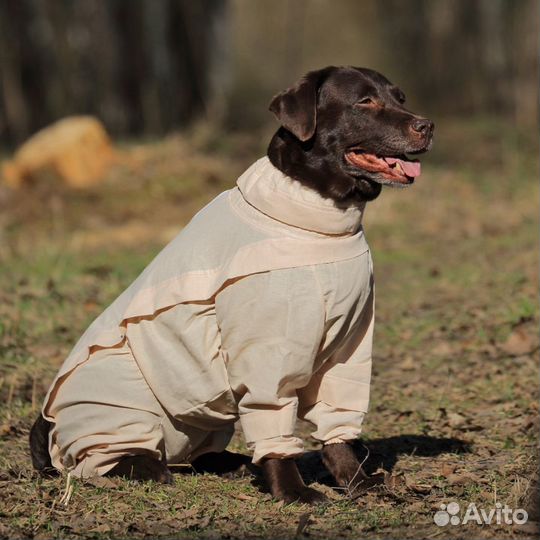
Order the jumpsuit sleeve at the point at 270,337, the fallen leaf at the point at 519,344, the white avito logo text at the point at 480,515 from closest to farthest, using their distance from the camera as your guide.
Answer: the white avito logo text at the point at 480,515 < the jumpsuit sleeve at the point at 270,337 < the fallen leaf at the point at 519,344

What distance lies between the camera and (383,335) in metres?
7.83

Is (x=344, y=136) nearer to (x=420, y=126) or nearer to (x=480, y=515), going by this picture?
(x=420, y=126)

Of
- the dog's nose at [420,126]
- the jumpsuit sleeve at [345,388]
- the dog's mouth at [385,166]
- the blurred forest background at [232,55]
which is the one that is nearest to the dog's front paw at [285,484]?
the jumpsuit sleeve at [345,388]

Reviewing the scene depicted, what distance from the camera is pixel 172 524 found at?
4.44 meters

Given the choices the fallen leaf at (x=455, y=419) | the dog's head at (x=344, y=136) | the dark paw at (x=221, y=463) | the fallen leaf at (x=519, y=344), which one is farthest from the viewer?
the fallen leaf at (x=519, y=344)

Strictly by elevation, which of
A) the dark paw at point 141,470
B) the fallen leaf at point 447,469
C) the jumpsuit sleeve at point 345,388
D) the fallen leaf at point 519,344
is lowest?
the fallen leaf at point 519,344

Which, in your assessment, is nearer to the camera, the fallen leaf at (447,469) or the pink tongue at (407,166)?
the pink tongue at (407,166)

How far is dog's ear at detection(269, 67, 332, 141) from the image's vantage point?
183 inches

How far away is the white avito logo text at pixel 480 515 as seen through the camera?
4.31 m

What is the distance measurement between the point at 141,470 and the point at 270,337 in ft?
3.10

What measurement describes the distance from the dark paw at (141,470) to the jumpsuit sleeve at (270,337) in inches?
23.7

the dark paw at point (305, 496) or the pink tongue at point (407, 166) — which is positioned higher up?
the pink tongue at point (407, 166)

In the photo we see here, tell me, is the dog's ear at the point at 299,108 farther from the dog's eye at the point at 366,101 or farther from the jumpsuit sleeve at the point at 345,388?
the jumpsuit sleeve at the point at 345,388

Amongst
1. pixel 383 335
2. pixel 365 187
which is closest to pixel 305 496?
pixel 365 187
